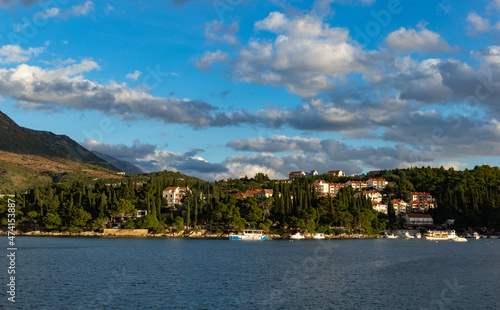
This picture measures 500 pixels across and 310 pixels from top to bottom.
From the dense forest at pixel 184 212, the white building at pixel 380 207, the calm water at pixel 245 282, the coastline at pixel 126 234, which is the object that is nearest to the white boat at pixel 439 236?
the dense forest at pixel 184 212

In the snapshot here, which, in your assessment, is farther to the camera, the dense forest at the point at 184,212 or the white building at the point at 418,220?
the white building at the point at 418,220

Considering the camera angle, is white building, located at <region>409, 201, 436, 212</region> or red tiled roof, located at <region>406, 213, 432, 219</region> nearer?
red tiled roof, located at <region>406, 213, 432, 219</region>

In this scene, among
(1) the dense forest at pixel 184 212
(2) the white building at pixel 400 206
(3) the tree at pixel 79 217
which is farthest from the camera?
(2) the white building at pixel 400 206

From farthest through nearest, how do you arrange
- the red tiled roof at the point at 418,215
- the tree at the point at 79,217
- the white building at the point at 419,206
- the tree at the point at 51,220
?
the white building at the point at 419,206
the red tiled roof at the point at 418,215
the tree at the point at 51,220
the tree at the point at 79,217

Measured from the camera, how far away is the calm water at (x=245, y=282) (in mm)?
36000

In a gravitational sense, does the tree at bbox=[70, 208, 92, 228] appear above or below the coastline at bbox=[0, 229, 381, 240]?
above

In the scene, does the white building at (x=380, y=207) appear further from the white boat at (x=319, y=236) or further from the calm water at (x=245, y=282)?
the calm water at (x=245, y=282)

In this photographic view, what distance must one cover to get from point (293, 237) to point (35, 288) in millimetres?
83327

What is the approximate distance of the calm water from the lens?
3600 centimetres

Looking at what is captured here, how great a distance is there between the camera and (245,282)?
45844 millimetres

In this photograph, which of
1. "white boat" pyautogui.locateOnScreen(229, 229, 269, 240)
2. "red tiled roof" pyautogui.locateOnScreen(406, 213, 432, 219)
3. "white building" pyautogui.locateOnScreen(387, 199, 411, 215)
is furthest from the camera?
"white building" pyautogui.locateOnScreen(387, 199, 411, 215)

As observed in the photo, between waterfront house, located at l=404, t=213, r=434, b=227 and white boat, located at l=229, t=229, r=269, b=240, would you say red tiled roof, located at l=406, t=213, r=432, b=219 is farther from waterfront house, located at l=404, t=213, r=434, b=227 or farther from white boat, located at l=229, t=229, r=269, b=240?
white boat, located at l=229, t=229, r=269, b=240

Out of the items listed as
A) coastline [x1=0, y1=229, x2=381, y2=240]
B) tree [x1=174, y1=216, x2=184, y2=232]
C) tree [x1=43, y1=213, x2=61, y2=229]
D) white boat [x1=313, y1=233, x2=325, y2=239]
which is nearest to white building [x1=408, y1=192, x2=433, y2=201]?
white boat [x1=313, y1=233, x2=325, y2=239]

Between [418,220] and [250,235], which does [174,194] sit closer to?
[250,235]
